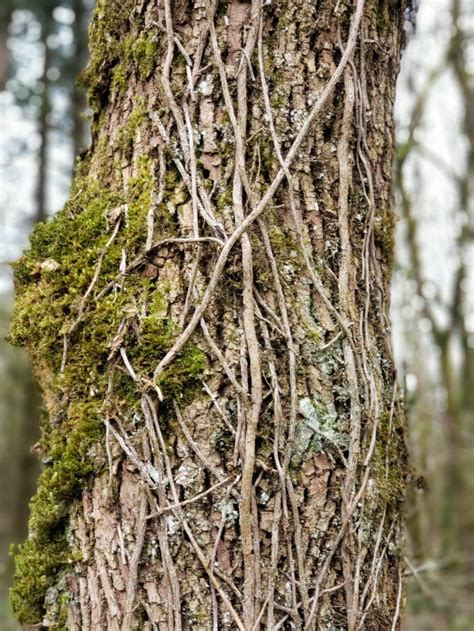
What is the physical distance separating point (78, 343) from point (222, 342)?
36 centimetres

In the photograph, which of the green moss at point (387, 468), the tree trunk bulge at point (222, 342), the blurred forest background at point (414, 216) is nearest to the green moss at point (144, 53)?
the tree trunk bulge at point (222, 342)

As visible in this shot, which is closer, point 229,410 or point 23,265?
point 229,410

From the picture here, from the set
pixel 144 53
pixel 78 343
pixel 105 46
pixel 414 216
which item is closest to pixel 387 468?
pixel 78 343

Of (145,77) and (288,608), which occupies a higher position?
(145,77)

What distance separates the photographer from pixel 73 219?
1564mm

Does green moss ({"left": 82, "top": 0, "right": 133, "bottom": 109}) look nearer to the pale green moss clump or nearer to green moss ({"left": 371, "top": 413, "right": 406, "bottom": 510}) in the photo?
the pale green moss clump

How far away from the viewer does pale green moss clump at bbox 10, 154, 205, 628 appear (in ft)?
4.60

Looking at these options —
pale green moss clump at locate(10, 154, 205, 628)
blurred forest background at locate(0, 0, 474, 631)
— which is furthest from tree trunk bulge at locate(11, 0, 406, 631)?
blurred forest background at locate(0, 0, 474, 631)

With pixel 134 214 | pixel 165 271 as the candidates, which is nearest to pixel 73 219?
pixel 134 214

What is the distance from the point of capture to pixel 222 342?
138 centimetres

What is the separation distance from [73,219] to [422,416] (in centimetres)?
542

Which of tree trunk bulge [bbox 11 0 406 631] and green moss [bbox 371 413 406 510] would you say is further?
green moss [bbox 371 413 406 510]

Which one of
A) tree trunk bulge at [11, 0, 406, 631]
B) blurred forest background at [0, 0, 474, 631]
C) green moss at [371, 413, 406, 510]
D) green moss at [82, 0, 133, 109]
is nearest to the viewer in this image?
tree trunk bulge at [11, 0, 406, 631]

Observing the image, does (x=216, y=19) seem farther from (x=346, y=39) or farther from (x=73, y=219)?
(x=73, y=219)
